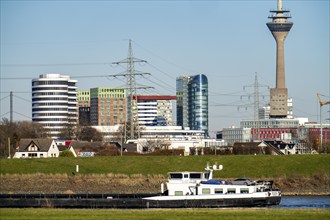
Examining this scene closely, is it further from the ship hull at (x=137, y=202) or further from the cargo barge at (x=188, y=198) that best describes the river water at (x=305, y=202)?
the ship hull at (x=137, y=202)

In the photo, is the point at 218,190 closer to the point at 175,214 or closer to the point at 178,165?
the point at 175,214

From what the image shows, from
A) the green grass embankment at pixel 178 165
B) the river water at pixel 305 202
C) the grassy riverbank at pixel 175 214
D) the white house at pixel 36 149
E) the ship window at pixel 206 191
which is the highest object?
the white house at pixel 36 149

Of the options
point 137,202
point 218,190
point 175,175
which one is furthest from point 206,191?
point 137,202

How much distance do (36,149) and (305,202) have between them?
94605 millimetres

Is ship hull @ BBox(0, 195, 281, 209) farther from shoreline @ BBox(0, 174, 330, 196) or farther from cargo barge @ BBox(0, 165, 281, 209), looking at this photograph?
shoreline @ BBox(0, 174, 330, 196)

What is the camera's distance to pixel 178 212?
2702 inches

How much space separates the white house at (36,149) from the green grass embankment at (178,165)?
45007 mm

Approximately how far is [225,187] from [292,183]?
28302 millimetres

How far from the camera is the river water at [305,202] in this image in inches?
3088

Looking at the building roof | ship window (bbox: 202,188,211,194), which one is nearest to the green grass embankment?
ship window (bbox: 202,188,211,194)

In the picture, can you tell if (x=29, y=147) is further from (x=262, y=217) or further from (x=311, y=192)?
(x=262, y=217)

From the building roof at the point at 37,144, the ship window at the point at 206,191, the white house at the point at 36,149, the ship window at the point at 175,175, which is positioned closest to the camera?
the ship window at the point at 206,191

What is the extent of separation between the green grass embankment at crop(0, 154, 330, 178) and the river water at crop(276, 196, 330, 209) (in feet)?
58.4

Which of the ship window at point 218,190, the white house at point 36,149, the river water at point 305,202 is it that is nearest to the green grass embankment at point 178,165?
the river water at point 305,202
